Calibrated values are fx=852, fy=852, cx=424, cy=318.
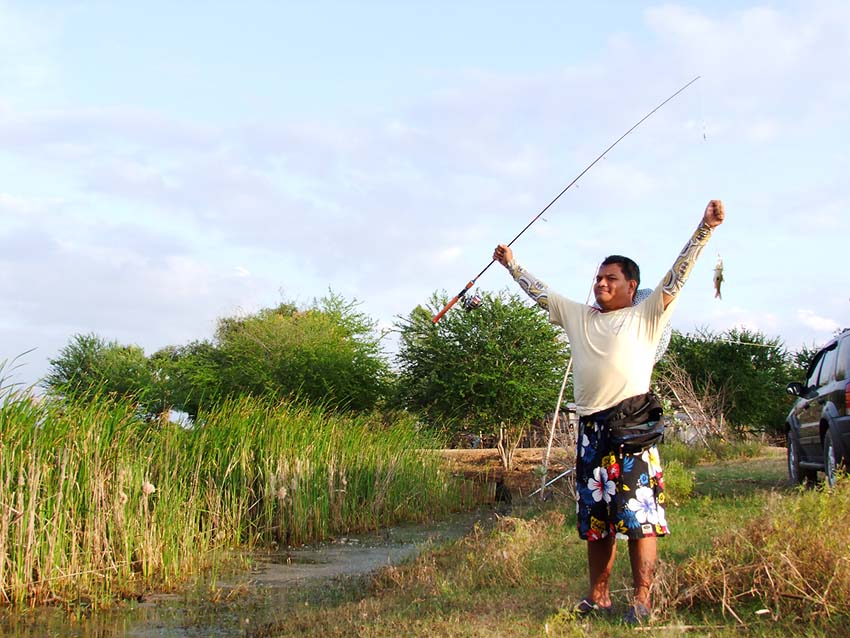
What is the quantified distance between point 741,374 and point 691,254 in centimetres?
2362

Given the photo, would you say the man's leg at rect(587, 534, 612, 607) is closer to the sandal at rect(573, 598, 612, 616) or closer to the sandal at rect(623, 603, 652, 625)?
the sandal at rect(573, 598, 612, 616)

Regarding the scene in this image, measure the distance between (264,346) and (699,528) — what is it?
20.0 metres

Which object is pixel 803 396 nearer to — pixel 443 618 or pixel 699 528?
pixel 699 528

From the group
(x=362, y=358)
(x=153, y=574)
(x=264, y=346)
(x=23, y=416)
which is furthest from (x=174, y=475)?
(x=264, y=346)

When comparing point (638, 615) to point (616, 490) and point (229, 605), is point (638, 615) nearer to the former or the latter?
point (616, 490)

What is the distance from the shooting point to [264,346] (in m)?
26.0

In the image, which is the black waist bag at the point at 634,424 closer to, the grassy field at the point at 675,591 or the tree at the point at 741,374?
the grassy field at the point at 675,591

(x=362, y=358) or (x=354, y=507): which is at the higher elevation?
(x=362, y=358)

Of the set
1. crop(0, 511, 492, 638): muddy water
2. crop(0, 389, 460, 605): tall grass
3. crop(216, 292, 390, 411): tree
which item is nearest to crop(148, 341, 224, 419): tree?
crop(216, 292, 390, 411): tree

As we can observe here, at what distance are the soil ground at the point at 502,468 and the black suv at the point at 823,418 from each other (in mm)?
5464

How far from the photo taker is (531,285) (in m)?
5.25

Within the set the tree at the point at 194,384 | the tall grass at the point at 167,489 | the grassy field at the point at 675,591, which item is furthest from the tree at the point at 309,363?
the grassy field at the point at 675,591

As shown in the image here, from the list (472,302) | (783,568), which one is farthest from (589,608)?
(472,302)

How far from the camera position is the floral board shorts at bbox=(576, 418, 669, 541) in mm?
4414
